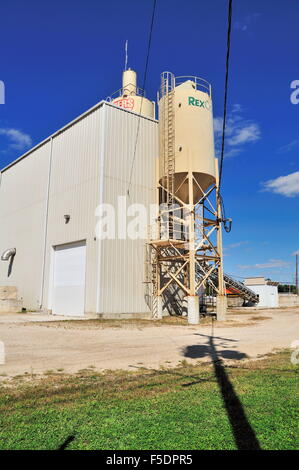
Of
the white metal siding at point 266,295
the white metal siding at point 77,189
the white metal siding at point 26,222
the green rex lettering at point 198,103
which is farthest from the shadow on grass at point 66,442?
the white metal siding at point 266,295

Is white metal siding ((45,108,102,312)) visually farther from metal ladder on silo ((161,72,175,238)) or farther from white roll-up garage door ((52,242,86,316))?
metal ladder on silo ((161,72,175,238))

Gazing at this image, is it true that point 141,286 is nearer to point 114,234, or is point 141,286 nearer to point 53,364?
point 114,234

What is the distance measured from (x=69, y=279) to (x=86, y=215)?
180 inches

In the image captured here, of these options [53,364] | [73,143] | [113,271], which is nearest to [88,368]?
[53,364]

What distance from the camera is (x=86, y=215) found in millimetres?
23484

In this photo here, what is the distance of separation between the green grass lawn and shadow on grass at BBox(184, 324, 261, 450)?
4 cm

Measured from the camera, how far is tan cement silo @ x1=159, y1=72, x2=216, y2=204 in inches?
936

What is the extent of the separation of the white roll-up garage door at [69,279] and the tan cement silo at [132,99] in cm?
1189

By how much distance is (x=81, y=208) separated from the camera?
24.1m

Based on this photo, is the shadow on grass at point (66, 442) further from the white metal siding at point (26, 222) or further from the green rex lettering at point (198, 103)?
the white metal siding at point (26, 222)

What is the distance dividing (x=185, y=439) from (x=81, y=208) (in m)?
21.1

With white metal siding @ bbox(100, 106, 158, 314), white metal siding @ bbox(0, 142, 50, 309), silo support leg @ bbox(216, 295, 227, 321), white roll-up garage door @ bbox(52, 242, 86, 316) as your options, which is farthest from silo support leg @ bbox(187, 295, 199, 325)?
white metal siding @ bbox(0, 142, 50, 309)

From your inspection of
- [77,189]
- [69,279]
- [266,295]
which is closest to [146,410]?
[69,279]

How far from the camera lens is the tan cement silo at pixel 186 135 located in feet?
78.0
